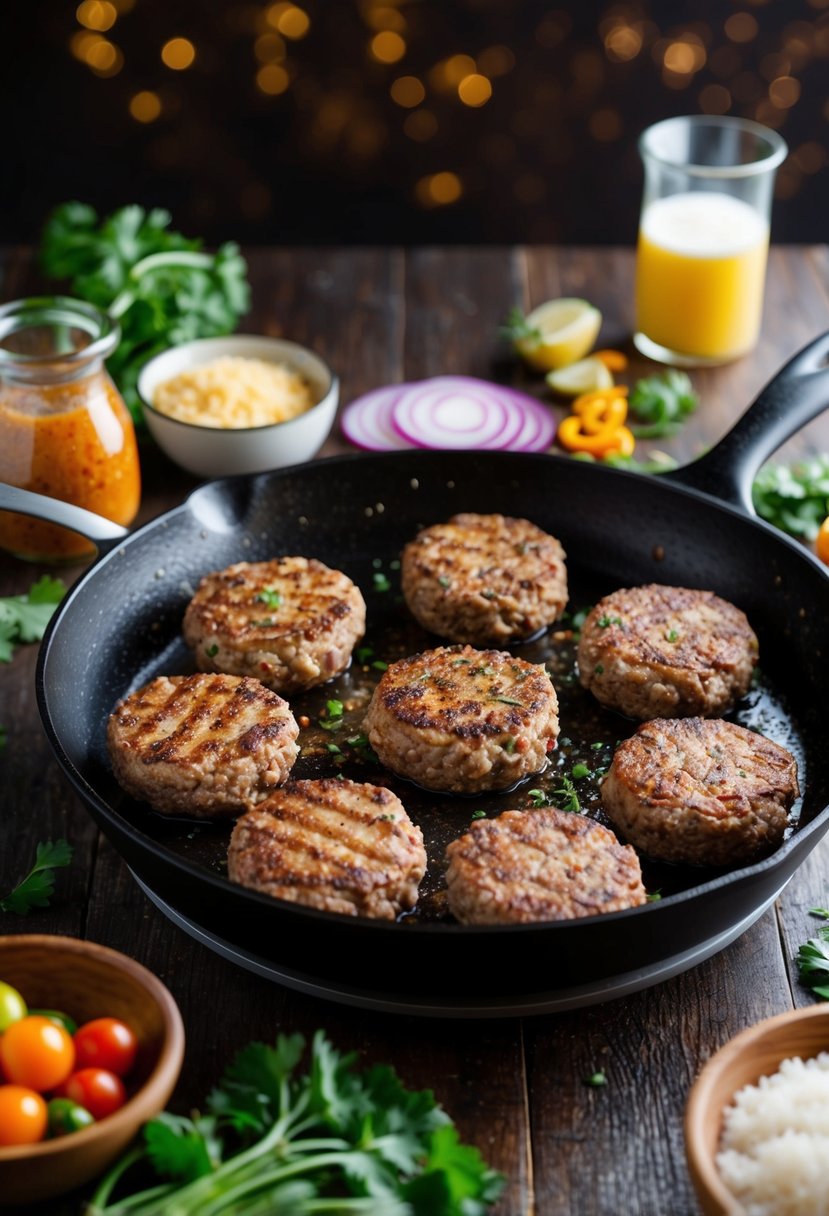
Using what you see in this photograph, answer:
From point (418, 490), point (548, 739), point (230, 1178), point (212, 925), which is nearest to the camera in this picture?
point (230, 1178)

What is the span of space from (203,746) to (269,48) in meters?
5.13

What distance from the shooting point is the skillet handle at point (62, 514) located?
377cm

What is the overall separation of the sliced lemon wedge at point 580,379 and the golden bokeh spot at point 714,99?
9.13 ft

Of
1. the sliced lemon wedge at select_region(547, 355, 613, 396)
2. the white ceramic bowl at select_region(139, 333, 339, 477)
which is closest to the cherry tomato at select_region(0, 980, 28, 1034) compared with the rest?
the white ceramic bowl at select_region(139, 333, 339, 477)

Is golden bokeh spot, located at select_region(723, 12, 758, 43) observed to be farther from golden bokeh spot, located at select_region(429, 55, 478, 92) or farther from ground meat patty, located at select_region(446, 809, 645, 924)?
ground meat patty, located at select_region(446, 809, 645, 924)

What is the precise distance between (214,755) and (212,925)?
553mm

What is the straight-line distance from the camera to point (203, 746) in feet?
11.1

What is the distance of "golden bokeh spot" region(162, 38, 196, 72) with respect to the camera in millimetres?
7211

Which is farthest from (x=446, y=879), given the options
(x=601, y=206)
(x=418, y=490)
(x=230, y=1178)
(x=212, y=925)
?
(x=601, y=206)

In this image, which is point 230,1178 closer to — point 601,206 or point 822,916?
point 822,916

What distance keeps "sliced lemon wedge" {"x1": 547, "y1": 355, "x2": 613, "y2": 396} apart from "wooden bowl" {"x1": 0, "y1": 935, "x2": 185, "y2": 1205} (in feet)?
11.3

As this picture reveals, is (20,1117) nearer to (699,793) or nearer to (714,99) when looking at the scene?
(699,793)

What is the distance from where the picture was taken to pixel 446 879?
3.08 m

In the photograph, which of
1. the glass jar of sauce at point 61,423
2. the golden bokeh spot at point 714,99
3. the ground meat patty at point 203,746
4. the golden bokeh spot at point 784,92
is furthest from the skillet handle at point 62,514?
the golden bokeh spot at point 784,92
